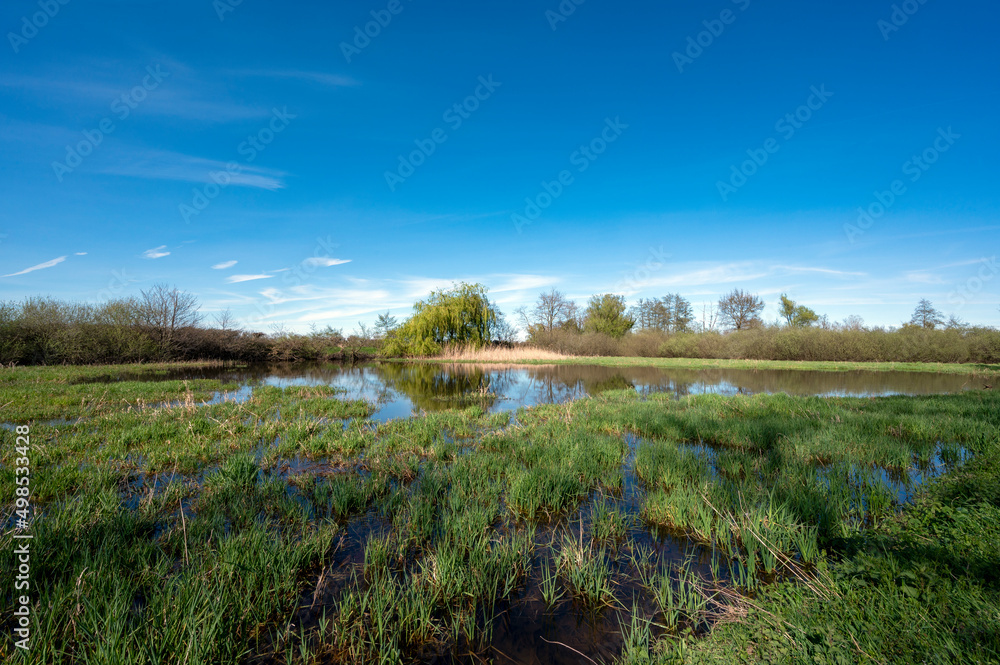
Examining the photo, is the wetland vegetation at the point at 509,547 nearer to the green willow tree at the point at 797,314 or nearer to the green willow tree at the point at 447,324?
the green willow tree at the point at 447,324

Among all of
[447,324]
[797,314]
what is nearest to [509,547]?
[447,324]

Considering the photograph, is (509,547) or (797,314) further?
(797,314)

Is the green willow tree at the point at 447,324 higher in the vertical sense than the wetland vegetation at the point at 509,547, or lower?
Answer: higher

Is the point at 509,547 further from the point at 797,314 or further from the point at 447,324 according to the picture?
the point at 797,314

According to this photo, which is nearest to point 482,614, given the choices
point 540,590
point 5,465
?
point 540,590

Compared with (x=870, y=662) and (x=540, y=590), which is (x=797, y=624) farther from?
(x=540, y=590)

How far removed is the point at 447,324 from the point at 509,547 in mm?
31325

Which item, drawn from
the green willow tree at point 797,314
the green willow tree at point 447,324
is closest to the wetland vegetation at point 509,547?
the green willow tree at point 447,324

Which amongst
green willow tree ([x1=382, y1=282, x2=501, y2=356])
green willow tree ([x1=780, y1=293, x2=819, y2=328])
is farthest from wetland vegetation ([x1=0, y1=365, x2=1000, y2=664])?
green willow tree ([x1=780, y1=293, x2=819, y2=328])

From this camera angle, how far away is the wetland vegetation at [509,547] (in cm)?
212

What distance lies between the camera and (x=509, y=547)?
338cm

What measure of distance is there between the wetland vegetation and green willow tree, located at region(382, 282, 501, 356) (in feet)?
87.2

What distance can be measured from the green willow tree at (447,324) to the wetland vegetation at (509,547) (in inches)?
1047

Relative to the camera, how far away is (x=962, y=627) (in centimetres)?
177
